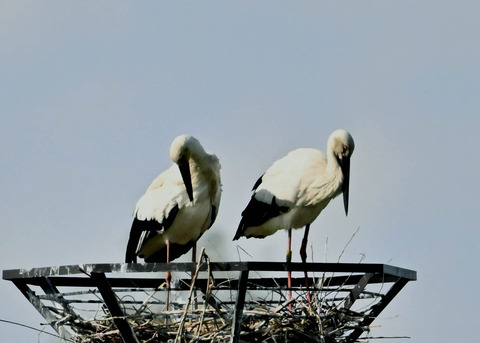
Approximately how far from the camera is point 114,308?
19.2 feet

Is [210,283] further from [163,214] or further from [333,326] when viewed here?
[163,214]

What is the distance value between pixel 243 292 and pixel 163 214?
7.42 feet

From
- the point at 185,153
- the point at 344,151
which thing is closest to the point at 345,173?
the point at 344,151

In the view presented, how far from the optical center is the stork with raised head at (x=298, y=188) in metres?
7.91

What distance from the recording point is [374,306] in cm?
641

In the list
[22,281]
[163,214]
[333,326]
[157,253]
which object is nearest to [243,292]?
[333,326]

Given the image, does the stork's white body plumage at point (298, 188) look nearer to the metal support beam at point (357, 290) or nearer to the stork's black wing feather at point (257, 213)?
the stork's black wing feather at point (257, 213)

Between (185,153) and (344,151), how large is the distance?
108cm

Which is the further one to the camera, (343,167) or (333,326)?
(343,167)

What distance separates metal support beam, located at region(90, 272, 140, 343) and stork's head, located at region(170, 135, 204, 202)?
75.4 inches

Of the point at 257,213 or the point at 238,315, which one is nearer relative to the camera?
the point at 238,315

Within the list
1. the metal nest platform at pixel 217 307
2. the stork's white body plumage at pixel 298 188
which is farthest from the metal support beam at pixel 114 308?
the stork's white body plumage at pixel 298 188

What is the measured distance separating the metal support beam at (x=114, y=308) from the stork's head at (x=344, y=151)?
7.97 ft

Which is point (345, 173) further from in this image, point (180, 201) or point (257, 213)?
point (180, 201)
